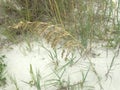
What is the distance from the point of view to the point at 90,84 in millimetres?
1655

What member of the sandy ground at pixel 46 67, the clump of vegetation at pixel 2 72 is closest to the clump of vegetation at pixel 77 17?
the sandy ground at pixel 46 67

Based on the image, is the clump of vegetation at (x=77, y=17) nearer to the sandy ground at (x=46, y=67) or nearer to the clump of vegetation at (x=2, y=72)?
the sandy ground at (x=46, y=67)

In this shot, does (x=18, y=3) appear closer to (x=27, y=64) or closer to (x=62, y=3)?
(x=62, y=3)

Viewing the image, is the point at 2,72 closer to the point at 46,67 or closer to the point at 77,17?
the point at 46,67

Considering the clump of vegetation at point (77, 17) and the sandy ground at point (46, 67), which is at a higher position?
the clump of vegetation at point (77, 17)

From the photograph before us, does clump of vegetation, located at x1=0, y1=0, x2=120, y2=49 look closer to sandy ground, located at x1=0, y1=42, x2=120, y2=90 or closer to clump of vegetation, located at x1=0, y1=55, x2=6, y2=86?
sandy ground, located at x1=0, y1=42, x2=120, y2=90

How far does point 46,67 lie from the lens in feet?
5.89

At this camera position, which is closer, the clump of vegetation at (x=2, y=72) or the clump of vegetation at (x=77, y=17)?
the clump of vegetation at (x=2, y=72)

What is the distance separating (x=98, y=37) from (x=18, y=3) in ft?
2.22

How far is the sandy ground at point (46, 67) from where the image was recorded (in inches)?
66.1

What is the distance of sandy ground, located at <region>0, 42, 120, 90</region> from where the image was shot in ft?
5.50

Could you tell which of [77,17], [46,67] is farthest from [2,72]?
[77,17]

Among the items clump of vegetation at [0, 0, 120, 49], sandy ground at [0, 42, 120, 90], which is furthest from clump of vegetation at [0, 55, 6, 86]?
clump of vegetation at [0, 0, 120, 49]

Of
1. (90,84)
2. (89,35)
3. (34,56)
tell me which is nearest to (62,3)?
(89,35)
